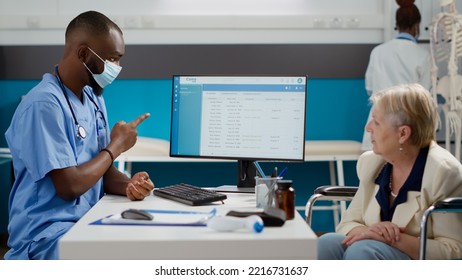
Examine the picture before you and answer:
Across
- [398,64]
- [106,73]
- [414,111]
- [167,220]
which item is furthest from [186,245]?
A: [398,64]

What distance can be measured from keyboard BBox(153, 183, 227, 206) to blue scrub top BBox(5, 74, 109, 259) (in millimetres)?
283

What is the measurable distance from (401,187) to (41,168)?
114 cm

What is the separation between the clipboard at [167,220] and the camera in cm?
167

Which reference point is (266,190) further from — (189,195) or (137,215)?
(137,215)

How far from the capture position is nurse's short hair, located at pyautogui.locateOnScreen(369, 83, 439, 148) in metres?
2.21


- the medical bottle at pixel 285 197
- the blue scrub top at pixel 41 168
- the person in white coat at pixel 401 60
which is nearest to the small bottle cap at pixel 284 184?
the medical bottle at pixel 285 197

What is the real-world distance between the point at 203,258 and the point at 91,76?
97 cm

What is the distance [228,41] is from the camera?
477 cm

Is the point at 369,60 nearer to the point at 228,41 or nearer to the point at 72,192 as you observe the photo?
the point at 228,41

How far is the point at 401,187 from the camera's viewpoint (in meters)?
2.21

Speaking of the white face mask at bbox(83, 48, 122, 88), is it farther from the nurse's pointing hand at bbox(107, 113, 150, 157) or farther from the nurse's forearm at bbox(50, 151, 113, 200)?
the nurse's forearm at bbox(50, 151, 113, 200)

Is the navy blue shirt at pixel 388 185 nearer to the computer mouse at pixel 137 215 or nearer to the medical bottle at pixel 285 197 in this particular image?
the medical bottle at pixel 285 197

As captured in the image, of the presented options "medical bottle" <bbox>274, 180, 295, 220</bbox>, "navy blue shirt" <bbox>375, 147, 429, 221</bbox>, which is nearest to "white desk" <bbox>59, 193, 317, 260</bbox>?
"medical bottle" <bbox>274, 180, 295, 220</bbox>

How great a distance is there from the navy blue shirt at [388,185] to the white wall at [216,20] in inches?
101
